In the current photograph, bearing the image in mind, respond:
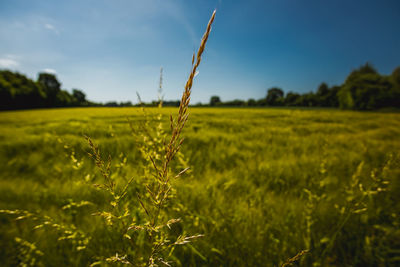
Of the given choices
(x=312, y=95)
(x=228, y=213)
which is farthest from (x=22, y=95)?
(x=312, y=95)

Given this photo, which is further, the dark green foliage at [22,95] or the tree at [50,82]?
the tree at [50,82]

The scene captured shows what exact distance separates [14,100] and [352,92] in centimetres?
8299

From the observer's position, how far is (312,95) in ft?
141

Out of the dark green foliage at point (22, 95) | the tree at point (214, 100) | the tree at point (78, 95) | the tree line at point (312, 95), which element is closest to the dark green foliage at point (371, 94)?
the tree line at point (312, 95)

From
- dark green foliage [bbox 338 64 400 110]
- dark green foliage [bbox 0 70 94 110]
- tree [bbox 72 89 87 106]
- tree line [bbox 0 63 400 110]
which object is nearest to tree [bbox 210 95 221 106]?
tree line [bbox 0 63 400 110]

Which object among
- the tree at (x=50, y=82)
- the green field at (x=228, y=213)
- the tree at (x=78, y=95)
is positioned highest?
the tree at (x=50, y=82)

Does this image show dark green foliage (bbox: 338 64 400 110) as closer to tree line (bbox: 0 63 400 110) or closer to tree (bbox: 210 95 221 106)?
tree line (bbox: 0 63 400 110)

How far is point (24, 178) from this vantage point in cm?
270

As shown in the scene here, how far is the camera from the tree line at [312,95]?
103 ft

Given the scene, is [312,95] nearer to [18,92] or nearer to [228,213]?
[228,213]

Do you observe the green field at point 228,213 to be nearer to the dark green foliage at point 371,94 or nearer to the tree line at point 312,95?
the tree line at point 312,95

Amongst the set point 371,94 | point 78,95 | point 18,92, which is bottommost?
point 371,94

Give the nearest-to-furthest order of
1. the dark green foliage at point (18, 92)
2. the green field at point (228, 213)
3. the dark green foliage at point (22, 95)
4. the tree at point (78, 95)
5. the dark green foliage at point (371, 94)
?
1. the green field at point (228, 213)
2. the dark green foliage at point (371, 94)
3. the dark green foliage at point (18, 92)
4. the dark green foliage at point (22, 95)
5. the tree at point (78, 95)

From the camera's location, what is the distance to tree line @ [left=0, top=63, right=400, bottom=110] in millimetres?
31375
